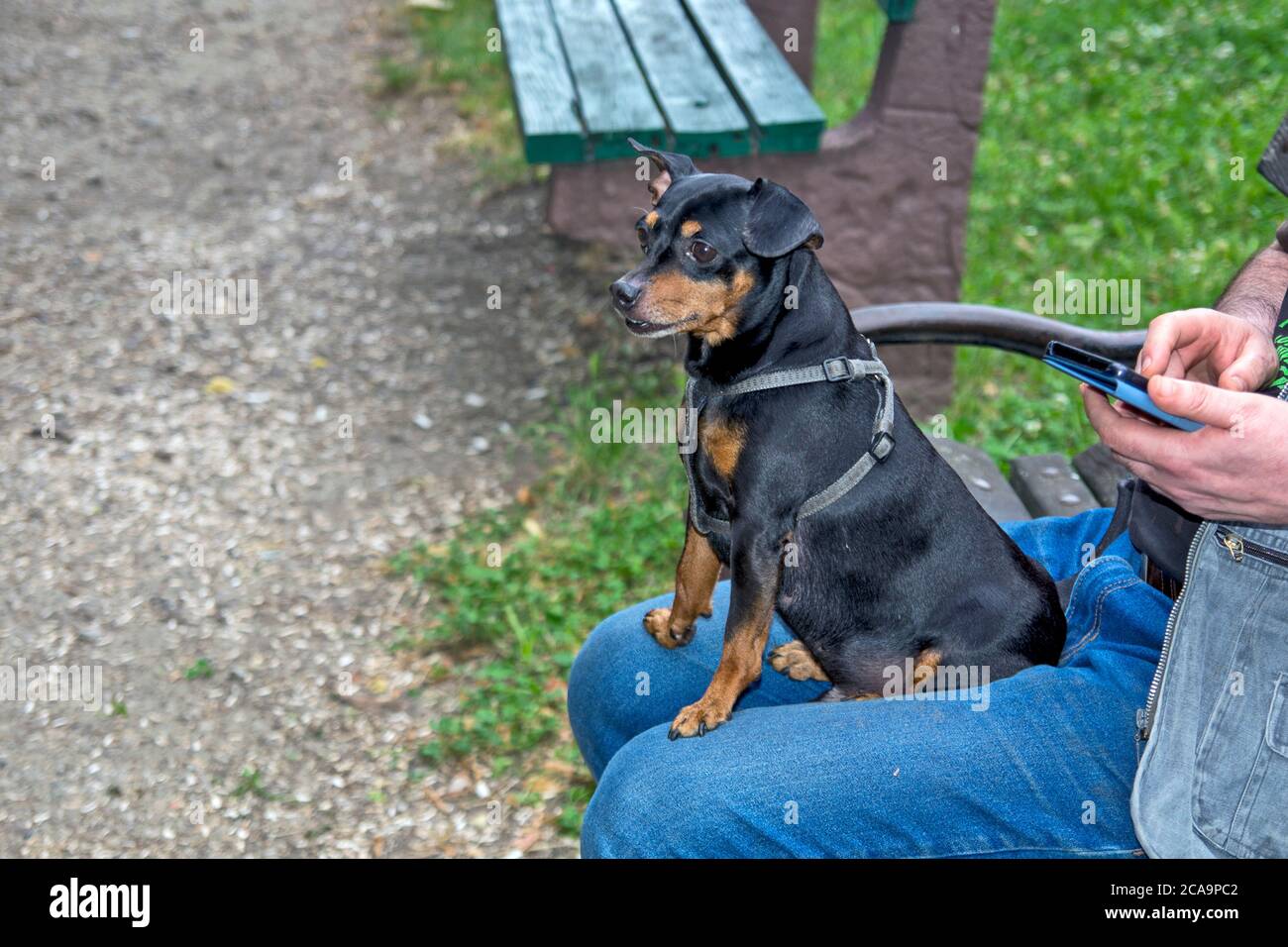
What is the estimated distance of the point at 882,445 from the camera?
234 cm

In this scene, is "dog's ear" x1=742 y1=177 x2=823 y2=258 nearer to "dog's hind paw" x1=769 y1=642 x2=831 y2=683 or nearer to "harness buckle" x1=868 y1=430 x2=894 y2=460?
"harness buckle" x1=868 y1=430 x2=894 y2=460

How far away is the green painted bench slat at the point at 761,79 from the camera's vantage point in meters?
4.09

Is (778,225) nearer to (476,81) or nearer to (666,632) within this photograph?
(666,632)

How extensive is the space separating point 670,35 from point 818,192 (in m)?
0.81

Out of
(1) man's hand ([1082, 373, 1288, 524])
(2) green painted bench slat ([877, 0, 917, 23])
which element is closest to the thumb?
(1) man's hand ([1082, 373, 1288, 524])

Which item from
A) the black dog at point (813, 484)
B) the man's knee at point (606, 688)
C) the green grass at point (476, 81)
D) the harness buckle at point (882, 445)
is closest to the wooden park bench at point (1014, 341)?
the black dog at point (813, 484)

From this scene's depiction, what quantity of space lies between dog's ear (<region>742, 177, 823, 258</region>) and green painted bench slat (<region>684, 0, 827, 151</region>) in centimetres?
181

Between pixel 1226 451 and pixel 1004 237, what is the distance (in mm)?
4266

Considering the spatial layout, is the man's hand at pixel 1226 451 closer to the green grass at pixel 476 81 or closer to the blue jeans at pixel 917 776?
the blue jeans at pixel 917 776

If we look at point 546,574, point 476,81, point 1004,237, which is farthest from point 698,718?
point 476,81

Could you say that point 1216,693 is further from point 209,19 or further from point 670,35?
point 209,19

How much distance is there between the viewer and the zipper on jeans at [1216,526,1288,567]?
1867mm

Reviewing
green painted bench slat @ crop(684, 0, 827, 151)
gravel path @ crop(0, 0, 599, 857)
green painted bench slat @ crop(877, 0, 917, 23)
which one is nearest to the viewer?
gravel path @ crop(0, 0, 599, 857)

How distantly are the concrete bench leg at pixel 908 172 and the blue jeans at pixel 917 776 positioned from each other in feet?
8.30
